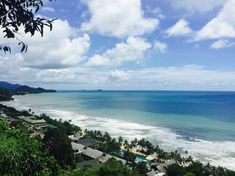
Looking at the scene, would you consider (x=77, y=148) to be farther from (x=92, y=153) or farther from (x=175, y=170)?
(x=175, y=170)

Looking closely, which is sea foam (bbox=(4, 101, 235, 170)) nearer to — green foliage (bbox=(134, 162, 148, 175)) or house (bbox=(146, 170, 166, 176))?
house (bbox=(146, 170, 166, 176))

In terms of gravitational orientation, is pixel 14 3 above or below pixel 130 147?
above

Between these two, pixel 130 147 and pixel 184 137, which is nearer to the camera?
pixel 130 147

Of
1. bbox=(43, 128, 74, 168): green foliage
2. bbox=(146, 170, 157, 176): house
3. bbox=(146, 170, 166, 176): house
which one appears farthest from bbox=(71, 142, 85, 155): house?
bbox=(146, 170, 166, 176): house

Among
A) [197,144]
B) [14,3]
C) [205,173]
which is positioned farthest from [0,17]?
[197,144]

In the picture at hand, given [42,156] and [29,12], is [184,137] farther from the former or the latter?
[29,12]

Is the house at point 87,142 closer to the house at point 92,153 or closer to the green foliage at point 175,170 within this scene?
the house at point 92,153
